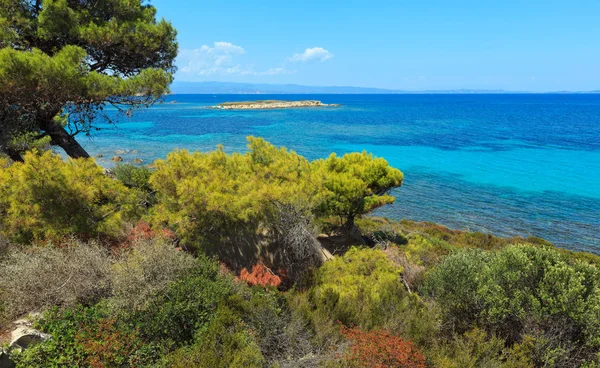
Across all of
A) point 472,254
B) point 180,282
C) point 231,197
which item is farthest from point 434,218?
point 180,282

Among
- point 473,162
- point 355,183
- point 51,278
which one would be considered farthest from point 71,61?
point 473,162

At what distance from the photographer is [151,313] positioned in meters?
6.41

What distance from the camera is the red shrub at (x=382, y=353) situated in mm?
5852

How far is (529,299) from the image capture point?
744 cm

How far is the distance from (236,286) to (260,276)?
6.09 feet

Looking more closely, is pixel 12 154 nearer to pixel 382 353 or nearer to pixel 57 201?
pixel 57 201

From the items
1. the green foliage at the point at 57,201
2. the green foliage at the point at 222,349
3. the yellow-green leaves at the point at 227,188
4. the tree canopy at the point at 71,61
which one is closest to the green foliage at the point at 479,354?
the green foliage at the point at 222,349

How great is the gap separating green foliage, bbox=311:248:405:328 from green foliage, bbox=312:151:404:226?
2.16m

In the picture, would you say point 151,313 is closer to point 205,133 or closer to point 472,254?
point 472,254

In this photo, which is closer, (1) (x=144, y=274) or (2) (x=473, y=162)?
(1) (x=144, y=274)

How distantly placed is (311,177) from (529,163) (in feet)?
120

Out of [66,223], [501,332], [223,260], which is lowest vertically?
[501,332]

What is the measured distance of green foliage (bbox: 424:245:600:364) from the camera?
696 cm

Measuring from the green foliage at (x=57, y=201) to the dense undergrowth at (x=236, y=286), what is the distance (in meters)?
0.03
